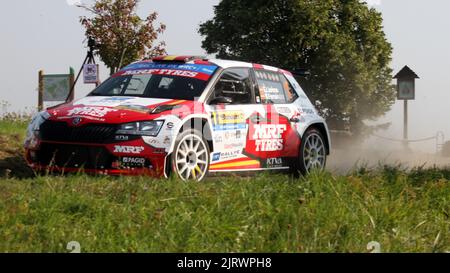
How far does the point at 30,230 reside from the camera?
226 inches

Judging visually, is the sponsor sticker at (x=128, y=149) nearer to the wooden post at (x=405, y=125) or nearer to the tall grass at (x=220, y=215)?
the tall grass at (x=220, y=215)

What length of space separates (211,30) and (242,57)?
3.06 meters

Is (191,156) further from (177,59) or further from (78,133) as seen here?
(177,59)

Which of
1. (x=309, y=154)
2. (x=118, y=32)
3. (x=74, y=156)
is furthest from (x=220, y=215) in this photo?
(x=118, y=32)

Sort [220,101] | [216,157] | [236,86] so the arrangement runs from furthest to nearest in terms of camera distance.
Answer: [236,86] < [220,101] < [216,157]

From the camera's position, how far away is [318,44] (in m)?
31.6

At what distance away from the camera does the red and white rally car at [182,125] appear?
8.55 m

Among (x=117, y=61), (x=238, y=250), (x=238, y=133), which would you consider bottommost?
(x=238, y=250)

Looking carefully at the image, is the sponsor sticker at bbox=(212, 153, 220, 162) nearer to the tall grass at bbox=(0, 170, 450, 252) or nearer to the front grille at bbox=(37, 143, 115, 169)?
the tall grass at bbox=(0, 170, 450, 252)

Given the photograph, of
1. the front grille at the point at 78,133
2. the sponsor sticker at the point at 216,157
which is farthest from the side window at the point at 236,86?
the front grille at the point at 78,133

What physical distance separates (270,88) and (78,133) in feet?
11.0

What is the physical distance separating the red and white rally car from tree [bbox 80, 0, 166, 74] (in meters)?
17.5
